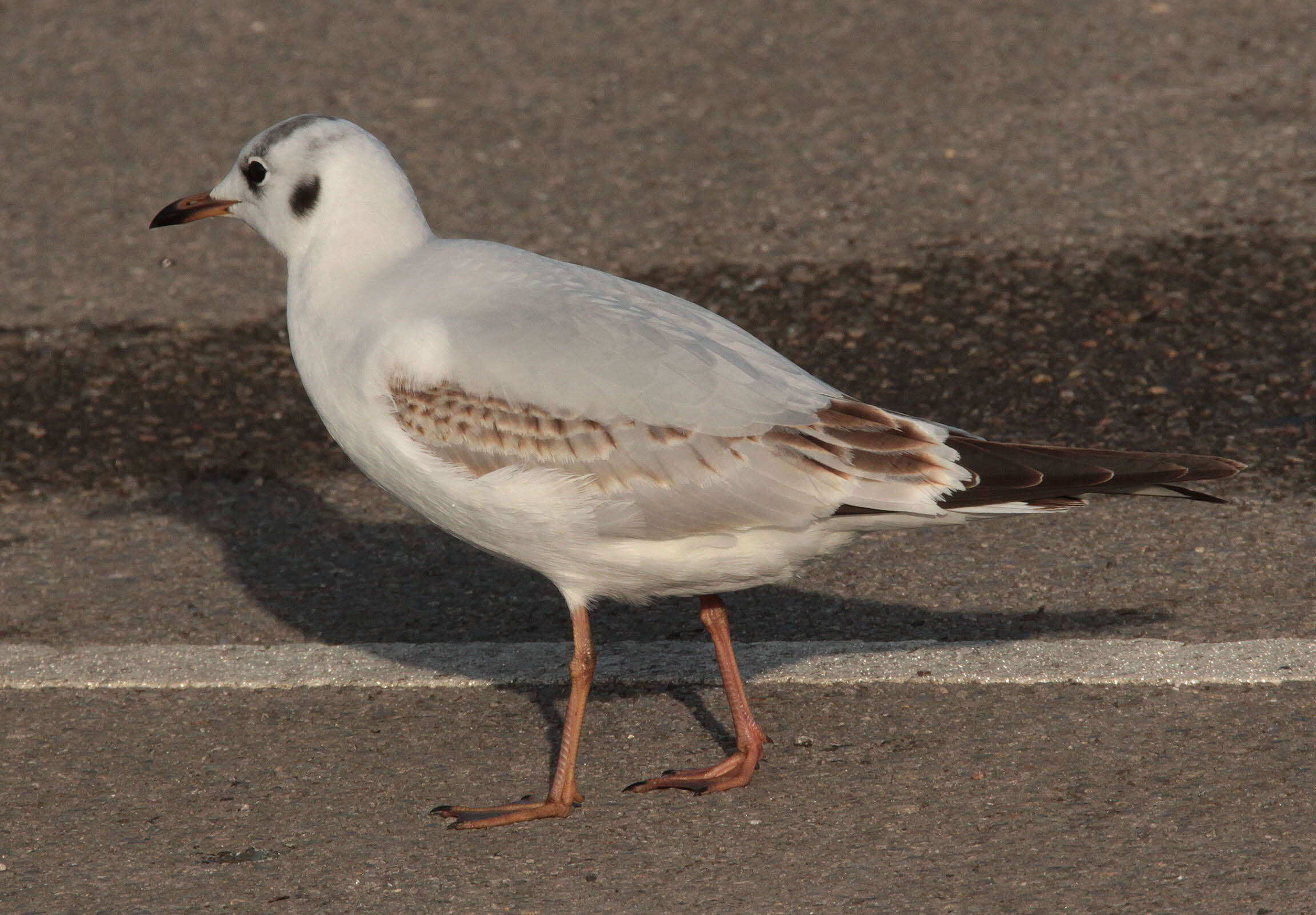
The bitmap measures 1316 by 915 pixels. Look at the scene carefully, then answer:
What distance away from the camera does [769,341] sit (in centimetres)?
698

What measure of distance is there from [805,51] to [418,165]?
7.65 ft

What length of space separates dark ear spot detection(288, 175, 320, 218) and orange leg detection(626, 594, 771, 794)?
156cm

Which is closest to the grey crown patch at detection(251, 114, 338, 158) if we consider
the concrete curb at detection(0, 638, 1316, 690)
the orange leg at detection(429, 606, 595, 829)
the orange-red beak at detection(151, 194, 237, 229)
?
the orange-red beak at detection(151, 194, 237, 229)

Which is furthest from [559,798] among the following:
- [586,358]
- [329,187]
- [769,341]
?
[769,341]

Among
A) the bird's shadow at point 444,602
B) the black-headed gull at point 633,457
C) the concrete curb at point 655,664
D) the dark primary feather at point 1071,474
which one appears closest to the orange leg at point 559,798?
the black-headed gull at point 633,457

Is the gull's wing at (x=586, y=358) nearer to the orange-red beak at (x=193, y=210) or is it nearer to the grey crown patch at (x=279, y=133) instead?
the grey crown patch at (x=279, y=133)

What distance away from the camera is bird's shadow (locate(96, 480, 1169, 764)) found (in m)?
5.07

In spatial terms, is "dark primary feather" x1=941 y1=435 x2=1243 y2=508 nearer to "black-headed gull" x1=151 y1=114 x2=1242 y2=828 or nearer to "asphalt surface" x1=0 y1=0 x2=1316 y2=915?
"black-headed gull" x1=151 y1=114 x2=1242 y2=828

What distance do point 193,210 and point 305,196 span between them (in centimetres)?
54

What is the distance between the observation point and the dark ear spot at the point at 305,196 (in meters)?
4.72

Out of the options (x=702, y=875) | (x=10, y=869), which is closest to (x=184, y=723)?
(x=10, y=869)

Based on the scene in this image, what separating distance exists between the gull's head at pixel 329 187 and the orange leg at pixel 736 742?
1.37 meters

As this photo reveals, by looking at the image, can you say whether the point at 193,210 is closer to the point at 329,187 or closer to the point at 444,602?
the point at 329,187

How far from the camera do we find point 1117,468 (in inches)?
165
